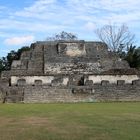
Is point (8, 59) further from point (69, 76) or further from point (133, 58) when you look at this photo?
point (69, 76)

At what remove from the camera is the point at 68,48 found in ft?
128

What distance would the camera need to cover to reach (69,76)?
3422 centimetres

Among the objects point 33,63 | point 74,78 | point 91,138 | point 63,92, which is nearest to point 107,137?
point 91,138

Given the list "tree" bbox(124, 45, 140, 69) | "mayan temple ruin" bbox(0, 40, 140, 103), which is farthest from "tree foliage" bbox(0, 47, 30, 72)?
"mayan temple ruin" bbox(0, 40, 140, 103)

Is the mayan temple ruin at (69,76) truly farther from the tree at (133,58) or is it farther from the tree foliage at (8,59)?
the tree foliage at (8,59)

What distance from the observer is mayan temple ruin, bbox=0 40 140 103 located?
87.5 ft

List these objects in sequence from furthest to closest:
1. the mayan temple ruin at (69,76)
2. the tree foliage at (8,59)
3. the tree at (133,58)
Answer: the tree foliage at (8,59), the tree at (133,58), the mayan temple ruin at (69,76)

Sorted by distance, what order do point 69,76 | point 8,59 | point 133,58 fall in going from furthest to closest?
1. point 8,59
2. point 133,58
3. point 69,76

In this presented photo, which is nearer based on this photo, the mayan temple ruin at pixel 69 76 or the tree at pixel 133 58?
the mayan temple ruin at pixel 69 76

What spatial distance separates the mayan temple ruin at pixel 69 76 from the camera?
26672 millimetres

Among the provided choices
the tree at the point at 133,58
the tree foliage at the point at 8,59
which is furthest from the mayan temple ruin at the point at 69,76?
the tree foliage at the point at 8,59

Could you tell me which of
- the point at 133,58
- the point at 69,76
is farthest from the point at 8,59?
the point at 69,76

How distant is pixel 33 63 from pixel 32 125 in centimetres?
2652

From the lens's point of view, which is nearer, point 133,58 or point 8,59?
point 133,58
